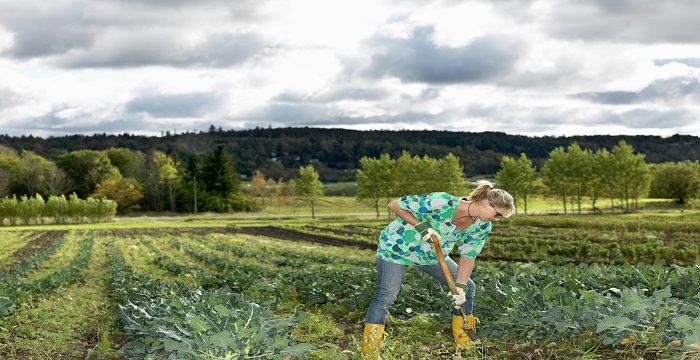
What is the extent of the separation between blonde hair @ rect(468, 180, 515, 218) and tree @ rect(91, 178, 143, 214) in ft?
312

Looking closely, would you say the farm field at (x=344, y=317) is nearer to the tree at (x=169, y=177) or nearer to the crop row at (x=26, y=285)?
the crop row at (x=26, y=285)

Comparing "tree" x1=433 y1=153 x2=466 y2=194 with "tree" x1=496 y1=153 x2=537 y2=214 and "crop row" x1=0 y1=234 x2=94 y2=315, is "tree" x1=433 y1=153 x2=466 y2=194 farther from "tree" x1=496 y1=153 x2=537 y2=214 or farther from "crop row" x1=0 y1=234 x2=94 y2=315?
"crop row" x1=0 y1=234 x2=94 y2=315

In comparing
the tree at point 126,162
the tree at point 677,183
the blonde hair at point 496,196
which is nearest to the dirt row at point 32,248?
the blonde hair at point 496,196

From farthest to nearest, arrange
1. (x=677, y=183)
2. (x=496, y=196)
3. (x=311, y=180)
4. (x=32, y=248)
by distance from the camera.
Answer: (x=677, y=183)
(x=311, y=180)
(x=32, y=248)
(x=496, y=196)

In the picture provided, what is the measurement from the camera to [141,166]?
122 m

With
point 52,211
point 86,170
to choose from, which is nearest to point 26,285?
point 52,211

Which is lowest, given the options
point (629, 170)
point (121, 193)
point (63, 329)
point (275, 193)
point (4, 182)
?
point (275, 193)

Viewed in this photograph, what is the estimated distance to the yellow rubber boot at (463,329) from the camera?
8039 millimetres

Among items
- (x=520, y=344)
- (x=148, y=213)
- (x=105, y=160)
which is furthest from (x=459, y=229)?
(x=105, y=160)

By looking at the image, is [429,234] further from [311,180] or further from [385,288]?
[311,180]

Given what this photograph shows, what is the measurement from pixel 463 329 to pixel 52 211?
7616 centimetres

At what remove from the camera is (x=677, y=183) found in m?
97.1

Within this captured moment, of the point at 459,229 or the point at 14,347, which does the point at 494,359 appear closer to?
the point at 459,229

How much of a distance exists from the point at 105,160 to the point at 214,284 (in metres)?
104
